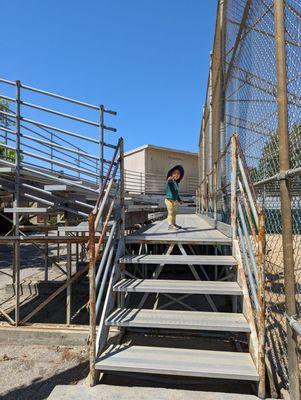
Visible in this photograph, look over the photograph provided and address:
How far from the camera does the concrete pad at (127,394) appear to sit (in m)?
2.94

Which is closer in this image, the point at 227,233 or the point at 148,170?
the point at 227,233

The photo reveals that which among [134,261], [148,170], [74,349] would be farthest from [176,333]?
[148,170]

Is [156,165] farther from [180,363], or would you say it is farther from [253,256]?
[180,363]

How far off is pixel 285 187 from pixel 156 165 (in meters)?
23.4

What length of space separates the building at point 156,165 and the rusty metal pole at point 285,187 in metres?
20.6

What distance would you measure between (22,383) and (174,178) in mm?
3876

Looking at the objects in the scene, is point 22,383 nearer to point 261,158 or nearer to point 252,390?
point 252,390

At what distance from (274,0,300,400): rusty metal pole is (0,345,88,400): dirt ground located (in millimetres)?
2978

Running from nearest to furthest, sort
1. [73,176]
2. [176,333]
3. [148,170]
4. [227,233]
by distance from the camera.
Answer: [227,233] → [176,333] → [73,176] → [148,170]

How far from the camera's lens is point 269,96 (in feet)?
11.4

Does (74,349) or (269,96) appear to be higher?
(269,96)

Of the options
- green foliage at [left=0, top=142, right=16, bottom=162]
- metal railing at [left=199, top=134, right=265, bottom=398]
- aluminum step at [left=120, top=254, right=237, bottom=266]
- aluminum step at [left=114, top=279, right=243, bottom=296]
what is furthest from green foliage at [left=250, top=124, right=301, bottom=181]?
green foliage at [left=0, top=142, right=16, bottom=162]

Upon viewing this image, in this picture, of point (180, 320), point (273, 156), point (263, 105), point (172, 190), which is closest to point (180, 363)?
point (180, 320)

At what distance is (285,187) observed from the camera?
2.85 meters
